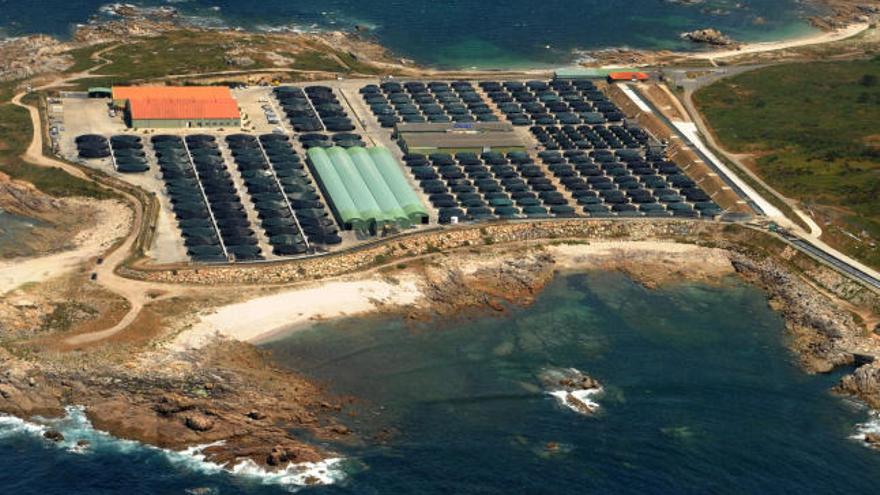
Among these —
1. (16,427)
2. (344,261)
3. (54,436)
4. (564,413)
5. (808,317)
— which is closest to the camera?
(54,436)

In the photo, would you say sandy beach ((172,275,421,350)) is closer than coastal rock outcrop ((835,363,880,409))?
No

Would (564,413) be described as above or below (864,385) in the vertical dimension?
below

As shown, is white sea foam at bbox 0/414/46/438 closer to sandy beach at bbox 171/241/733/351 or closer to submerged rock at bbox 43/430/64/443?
submerged rock at bbox 43/430/64/443

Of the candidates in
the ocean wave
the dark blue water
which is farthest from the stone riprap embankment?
the ocean wave

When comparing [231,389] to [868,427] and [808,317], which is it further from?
[808,317]

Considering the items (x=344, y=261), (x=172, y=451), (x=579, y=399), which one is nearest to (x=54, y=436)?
(x=172, y=451)

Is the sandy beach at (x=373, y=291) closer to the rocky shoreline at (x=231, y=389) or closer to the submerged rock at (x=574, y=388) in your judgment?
the rocky shoreline at (x=231, y=389)
